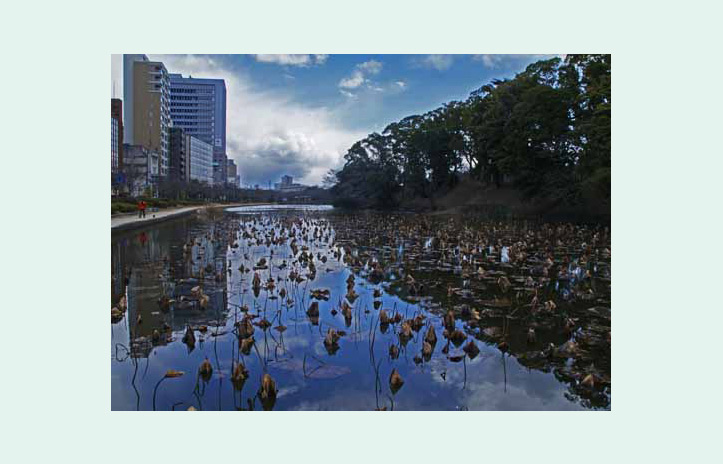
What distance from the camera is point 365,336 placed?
4.53 metres

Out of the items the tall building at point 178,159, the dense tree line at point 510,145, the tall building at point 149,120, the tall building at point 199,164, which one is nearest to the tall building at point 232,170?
the tall building at point 149,120

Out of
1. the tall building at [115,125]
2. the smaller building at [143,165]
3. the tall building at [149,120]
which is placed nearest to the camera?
the tall building at [115,125]

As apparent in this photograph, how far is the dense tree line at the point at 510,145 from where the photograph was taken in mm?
17062

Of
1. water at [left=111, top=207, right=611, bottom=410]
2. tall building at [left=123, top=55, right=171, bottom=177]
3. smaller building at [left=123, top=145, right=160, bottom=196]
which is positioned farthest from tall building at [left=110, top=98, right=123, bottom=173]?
smaller building at [left=123, top=145, right=160, bottom=196]

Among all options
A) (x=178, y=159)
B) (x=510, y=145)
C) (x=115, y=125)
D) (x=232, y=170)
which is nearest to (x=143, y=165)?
(x=232, y=170)

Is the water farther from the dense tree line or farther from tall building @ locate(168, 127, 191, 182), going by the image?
tall building @ locate(168, 127, 191, 182)

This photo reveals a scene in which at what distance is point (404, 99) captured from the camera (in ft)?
22.9

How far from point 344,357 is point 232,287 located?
3004mm

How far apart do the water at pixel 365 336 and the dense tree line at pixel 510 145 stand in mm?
5582

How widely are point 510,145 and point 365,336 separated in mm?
24085

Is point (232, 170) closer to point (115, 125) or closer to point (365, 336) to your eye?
point (115, 125)

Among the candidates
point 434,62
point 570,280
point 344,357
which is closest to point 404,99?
point 434,62

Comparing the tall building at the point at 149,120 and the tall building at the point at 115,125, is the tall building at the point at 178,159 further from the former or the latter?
the tall building at the point at 115,125
